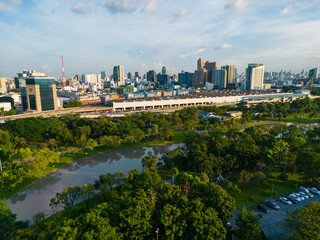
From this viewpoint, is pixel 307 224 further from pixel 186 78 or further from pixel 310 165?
pixel 186 78

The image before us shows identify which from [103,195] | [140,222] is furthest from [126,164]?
[140,222]

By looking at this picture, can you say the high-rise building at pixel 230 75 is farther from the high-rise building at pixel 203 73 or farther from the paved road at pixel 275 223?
the paved road at pixel 275 223

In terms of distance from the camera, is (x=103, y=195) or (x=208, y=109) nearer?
(x=103, y=195)

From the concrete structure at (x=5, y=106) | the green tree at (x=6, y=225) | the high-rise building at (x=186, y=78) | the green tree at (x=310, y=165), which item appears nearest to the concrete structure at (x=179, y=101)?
the concrete structure at (x=5, y=106)

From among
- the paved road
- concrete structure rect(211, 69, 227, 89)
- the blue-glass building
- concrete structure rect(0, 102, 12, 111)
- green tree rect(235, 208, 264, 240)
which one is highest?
concrete structure rect(211, 69, 227, 89)

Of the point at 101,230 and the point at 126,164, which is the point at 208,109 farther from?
the point at 101,230

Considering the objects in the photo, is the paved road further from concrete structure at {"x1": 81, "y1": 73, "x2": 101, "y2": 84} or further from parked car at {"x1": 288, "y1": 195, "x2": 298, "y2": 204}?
concrete structure at {"x1": 81, "y1": 73, "x2": 101, "y2": 84}

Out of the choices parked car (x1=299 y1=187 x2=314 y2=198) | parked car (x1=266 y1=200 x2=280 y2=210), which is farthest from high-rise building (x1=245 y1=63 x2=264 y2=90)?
parked car (x1=266 y1=200 x2=280 y2=210)
